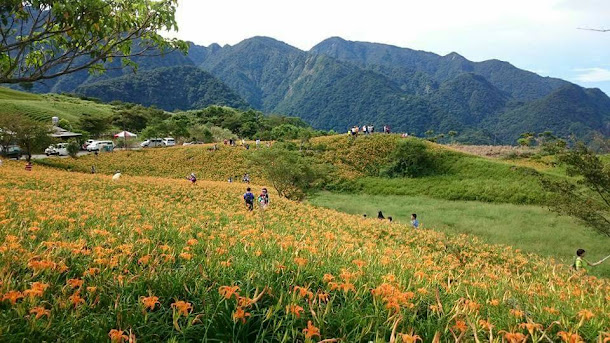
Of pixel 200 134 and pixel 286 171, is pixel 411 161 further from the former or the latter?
pixel 200 134

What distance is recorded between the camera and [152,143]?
53.1 metres

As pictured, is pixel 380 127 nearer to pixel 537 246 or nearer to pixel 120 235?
pixel 537 246

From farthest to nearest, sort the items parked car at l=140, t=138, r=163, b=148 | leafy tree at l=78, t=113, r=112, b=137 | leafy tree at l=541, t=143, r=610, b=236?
leafy tree at l=78, t=113, r=112, b=137, parked car at l=140, t=138, r=163, b=148, leafy tree at l=541, t=143, r=610, b=236

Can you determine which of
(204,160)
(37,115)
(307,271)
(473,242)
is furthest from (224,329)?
(37,115)

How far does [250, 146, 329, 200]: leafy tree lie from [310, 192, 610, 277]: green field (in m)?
3.10

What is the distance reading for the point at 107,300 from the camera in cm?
262

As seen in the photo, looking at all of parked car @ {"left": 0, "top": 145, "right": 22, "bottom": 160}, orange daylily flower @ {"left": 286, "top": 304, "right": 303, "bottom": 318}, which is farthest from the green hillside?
orange daylily flower @ {"left": 286, "top": 304, "right": 303, "bottom": 318}

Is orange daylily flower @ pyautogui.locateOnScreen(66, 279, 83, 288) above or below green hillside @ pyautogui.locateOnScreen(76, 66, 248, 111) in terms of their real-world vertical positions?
below

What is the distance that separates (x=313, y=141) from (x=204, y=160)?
53.2 feet

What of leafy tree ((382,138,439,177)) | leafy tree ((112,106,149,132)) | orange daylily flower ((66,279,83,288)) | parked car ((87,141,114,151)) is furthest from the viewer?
leafy tree ((112,106,149,132))

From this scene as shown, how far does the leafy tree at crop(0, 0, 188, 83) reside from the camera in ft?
12.3

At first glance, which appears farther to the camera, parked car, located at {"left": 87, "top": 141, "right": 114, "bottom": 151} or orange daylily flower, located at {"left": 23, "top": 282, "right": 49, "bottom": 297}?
A: parked car, located at {"left": 87, "top": 141, "right": 114, "bottom": 151}

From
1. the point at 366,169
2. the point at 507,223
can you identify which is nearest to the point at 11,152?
the point at 366,169

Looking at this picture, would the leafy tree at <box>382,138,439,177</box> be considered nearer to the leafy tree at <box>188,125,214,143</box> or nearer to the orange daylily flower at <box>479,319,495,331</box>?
the leafy tree at <box>188,125,214,143</box>
